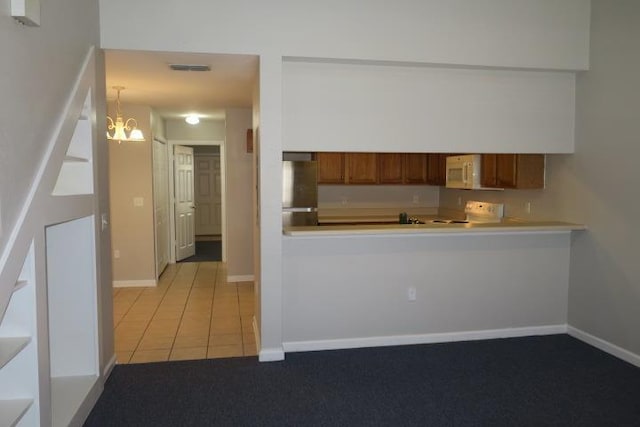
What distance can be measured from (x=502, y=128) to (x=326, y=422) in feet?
9.01

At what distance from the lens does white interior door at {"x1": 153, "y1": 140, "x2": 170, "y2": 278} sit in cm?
650

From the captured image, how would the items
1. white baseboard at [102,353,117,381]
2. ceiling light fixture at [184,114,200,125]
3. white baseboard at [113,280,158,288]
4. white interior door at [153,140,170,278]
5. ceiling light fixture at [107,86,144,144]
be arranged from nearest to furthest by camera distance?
white baseboard at [102,353,117,381]
ceiling light fixture at [107,86,144,144]
white baseboard at [113,280,158,288]
white interior door at [153,140,170,278]
ceiling light fixture at [184,114,200,125]

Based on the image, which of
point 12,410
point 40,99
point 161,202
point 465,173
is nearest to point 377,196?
point 465,173

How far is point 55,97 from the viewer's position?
2486 mm

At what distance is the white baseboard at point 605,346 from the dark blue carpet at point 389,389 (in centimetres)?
7

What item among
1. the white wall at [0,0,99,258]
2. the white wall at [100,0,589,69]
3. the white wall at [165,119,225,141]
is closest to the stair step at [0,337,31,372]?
the white wall at [0,0,99,258]

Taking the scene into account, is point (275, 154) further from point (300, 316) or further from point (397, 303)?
point (397, 303)

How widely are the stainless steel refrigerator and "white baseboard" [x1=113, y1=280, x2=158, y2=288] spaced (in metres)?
2.15

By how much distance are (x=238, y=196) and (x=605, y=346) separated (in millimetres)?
4543

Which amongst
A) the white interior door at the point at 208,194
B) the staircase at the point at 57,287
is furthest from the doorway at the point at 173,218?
the white interior door at the point at 208,194

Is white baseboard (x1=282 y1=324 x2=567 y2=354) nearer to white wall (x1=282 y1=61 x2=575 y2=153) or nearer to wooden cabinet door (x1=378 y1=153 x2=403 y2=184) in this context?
white wall (x1=282 y1=61 x2=575 y2=153)

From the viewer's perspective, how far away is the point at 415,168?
252 inches

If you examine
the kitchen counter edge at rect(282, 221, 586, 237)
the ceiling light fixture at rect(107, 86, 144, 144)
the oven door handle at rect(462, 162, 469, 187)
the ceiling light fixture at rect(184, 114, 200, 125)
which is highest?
the ceiling light fixture at rect(184, 114, 200, 125)

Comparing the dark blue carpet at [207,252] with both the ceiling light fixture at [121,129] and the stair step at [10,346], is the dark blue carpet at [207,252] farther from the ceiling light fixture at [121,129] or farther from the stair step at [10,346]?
the stair step at [10,346]
